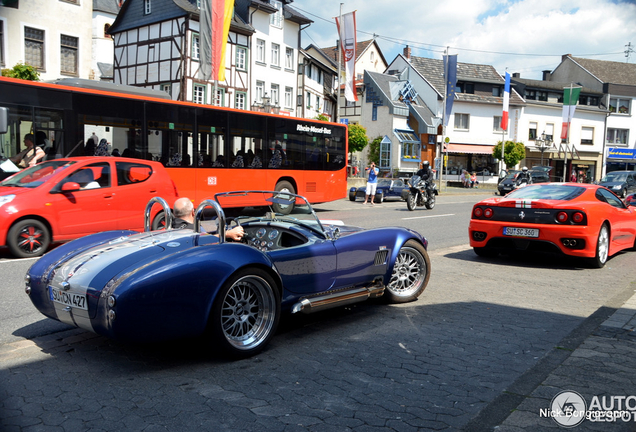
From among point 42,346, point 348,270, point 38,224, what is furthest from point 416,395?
point 38,224

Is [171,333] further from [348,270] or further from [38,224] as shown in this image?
[38,224]

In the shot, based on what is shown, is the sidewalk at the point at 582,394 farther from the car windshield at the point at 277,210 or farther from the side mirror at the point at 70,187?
the side mirror at the point at 70,187

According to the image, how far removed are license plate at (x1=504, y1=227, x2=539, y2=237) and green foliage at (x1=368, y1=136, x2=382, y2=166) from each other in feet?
137

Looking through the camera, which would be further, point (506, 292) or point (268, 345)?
point (506, 292)

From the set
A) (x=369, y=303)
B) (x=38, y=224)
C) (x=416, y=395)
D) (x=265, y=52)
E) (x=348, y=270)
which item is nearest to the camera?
(x=416, y=395)

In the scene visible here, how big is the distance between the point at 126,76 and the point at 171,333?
116ft

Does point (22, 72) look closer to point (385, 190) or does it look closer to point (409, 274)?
point (385, 190)

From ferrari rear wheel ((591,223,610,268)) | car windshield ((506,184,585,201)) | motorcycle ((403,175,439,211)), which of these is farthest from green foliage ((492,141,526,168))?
ferrari rear wheel ((591,223,610,268))

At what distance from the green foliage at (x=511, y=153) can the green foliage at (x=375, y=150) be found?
11626mm

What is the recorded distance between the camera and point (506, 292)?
265 inches

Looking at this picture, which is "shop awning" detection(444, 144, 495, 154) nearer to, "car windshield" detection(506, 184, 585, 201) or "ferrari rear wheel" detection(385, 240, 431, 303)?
"car windshield" detection(506, 184, 585, 201)

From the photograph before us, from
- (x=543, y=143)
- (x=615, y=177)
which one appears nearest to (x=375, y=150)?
(x=543, y=143)

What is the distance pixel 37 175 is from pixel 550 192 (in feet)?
27.9

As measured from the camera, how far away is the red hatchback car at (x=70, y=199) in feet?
28.4
